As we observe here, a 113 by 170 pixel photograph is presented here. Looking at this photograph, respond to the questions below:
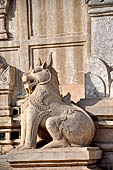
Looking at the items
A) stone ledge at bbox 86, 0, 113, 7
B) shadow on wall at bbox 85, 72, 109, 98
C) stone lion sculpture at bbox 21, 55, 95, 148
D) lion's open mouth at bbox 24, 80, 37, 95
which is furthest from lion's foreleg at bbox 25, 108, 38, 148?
stone ledge at bbox 86, 0, 113, 7

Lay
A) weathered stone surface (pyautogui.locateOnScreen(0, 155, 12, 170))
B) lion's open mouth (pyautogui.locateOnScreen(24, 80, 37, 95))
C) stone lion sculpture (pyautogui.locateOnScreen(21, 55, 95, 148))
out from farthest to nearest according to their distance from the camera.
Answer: weathered stone surface (pyautogui.locateOnScreen(0, 155, 12, 170)) < lion's open mouth (pyautogui.locateOnScreen(24, 80, 37, 95)) < stone lion sculpture (pyautogui.locateOnScreen(21, 55, 95, 148))

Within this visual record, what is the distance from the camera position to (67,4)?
997 cm

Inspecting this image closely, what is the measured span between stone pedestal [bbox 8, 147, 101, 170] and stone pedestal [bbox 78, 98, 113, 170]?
321 mm

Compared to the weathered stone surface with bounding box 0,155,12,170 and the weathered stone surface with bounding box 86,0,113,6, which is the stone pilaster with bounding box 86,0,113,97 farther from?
the weathered stone surface with bounding box 0,155,12,170

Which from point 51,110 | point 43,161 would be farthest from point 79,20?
point 43,161

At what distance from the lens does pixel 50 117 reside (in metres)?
8.48

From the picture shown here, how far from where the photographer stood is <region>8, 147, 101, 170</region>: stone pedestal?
8156mm

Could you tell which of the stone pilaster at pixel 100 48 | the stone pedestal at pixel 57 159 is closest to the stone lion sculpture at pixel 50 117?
the stone pedestal at pixel 57 159

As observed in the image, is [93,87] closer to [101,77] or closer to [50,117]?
[101,77]

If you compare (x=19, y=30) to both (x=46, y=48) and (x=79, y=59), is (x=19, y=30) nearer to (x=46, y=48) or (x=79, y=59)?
(x=46, y=48)

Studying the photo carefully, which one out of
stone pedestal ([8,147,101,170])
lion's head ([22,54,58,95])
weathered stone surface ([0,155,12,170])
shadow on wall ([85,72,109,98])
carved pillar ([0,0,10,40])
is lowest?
weathered stone surface ([0,155,12,170])

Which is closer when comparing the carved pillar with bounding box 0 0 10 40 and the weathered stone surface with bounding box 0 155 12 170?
the weathered stone surface with bounding box 0 155 12 170

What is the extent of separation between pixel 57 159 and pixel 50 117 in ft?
2.25

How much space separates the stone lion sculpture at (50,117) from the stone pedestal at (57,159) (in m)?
0.18
